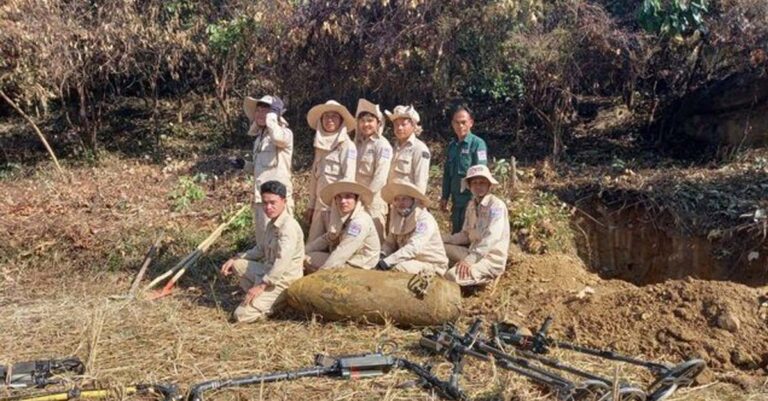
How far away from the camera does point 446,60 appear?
10.4 m

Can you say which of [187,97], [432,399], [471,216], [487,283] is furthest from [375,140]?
[187,97]

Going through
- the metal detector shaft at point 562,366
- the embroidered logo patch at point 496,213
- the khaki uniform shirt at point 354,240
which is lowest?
the metal detector shaft at point 562,366

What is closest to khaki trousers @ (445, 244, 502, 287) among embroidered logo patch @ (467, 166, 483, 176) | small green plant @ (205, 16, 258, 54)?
embroidered logo patch @ (467, 166, 483, 176)

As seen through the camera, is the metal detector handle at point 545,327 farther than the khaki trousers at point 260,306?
No

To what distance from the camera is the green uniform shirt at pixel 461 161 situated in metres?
6.66

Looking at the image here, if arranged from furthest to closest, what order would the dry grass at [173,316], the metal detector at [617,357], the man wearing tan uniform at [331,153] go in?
the man wearing tan uniform at [331,153] < the dry grass at [173,316] < the metal detector at [617,357]

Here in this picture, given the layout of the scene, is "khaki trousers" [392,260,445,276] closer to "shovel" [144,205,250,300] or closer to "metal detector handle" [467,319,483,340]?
"metal detector handle" [467,319,483,340]

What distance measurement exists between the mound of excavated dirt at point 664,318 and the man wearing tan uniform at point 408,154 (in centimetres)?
136

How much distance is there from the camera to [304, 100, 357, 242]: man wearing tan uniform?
6.69 m

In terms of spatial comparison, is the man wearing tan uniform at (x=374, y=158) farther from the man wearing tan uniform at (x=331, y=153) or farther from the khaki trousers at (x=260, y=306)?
the khaki trousers at (x=260, y=306)

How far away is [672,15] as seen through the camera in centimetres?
941

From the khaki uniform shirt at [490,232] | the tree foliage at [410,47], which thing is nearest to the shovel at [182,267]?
the khaki uniform shirt at [490,232]

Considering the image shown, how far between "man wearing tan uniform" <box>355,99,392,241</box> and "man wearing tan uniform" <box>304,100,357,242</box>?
130mm

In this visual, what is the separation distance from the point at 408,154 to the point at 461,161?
51 cm
